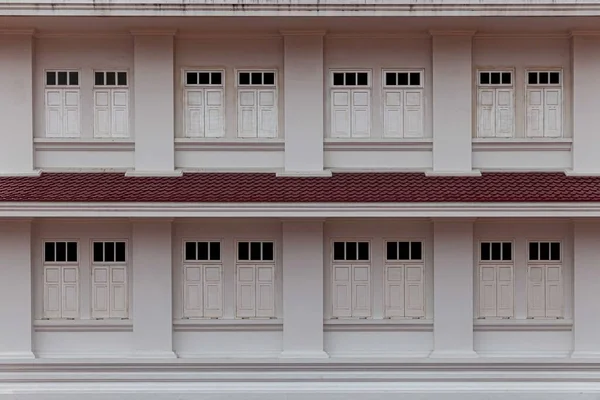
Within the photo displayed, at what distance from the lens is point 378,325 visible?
12641 millimetres

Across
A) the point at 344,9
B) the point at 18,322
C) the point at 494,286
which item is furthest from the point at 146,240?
the point at 494,286

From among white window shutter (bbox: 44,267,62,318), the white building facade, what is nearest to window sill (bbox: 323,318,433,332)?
the white building facade

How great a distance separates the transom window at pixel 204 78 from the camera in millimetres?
12594

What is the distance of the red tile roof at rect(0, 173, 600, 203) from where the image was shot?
1156 centimetres

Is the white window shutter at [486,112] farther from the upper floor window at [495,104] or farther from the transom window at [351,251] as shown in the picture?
the transom window at [351,251]

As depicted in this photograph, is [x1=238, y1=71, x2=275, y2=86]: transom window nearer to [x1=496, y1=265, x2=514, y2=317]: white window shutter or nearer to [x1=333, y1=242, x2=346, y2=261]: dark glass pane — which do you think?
[x1=333, y1=242, x2=346, y2=261]: dark glass pane

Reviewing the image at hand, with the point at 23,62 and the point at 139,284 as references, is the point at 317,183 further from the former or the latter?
the point at 23,62

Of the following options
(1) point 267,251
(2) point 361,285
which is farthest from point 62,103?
(2) point 361,285

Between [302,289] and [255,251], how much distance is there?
1.20 metres

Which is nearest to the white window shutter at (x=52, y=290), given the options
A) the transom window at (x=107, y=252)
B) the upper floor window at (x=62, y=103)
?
the transom window at (x=107, y=252)

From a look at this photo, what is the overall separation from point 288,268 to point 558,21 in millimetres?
6880

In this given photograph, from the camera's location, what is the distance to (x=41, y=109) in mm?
12570

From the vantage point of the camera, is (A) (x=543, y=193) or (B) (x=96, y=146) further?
(B) (x=96, y=146)

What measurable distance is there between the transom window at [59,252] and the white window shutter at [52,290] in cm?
20
